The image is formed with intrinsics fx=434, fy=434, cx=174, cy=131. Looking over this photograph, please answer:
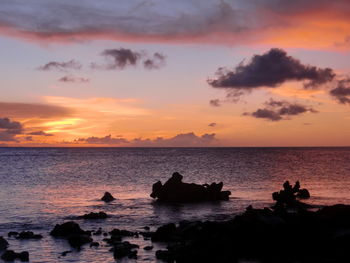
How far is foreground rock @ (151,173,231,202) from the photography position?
79438 mm

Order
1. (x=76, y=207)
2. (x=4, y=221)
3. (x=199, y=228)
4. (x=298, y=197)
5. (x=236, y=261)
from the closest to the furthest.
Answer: (x=236, y=261) → (x=199, y=228) → (x=4, y=221) → (x=76, y=207) → (x=298, y=197)

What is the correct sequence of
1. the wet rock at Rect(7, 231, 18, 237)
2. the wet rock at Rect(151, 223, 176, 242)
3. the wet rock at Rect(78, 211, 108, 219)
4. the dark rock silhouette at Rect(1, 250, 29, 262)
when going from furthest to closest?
the wet rock at Rect(78, 211, 108, 219) < the wet rock at Rect(7, 231, 18, 237) < the wet rock at Rect(151, 223, 176, 242) < the dark rock silhouette at Rect(1, 250, 29, 262)

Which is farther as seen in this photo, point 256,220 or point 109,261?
point 256,220

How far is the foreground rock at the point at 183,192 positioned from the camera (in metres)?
79.4

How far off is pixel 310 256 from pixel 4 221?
1572 inches

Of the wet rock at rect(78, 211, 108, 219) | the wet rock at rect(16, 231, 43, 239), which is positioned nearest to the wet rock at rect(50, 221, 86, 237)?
the wet rock at rect(16, 231, 43, 239)

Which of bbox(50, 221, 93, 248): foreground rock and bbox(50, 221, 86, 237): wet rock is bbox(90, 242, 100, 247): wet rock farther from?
bbox(50, 221, 86, 237): wet rock

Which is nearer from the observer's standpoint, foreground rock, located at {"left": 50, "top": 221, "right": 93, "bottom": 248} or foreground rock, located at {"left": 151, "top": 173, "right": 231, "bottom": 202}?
foreground rock, located at {"left": 50, "top": 221, "right": 93, "bottom": 248}

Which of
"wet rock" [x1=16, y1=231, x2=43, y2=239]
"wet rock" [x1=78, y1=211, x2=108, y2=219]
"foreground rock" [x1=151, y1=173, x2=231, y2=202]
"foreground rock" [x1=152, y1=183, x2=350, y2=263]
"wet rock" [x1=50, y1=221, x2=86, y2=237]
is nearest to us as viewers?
"foreground rock" [x1=152, y1=183, x2=350, y2=263]

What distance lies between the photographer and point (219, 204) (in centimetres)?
7412

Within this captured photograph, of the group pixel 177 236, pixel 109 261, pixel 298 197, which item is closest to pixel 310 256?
pixel 177 236

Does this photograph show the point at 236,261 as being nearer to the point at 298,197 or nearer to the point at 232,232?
the point at 232,232

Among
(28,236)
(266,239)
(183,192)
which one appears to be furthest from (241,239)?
(183,192)

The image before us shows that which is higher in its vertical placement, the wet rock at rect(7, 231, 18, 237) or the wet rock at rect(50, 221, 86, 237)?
the wet rock at rect(50, 221, 86, 237)
